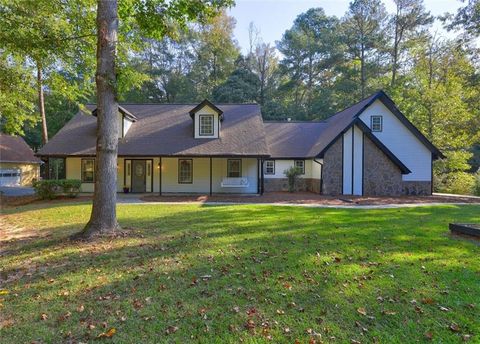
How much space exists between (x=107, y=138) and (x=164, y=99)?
114ft

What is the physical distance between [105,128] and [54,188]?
451 inches

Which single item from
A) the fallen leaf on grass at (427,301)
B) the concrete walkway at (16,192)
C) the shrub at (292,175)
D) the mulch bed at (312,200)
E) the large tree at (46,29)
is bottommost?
the fallen leaf on grass at (427,301)

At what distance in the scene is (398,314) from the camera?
3.78 metres

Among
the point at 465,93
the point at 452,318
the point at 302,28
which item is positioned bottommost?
the point at 452,318

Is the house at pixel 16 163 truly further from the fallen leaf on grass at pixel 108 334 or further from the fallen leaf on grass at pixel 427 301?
the fallen leaf on grass at pixel 427 301

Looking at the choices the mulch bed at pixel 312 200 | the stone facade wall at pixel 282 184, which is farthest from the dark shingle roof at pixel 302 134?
the mulch bed at pixel 312 200

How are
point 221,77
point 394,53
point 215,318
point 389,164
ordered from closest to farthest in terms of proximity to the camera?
point 215,318 < point 389,164 < point 394,53 < point 221,77

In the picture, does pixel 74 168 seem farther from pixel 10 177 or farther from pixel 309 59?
pixel 309 59

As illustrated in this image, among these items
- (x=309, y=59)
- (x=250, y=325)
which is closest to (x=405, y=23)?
(x=309, y=59)

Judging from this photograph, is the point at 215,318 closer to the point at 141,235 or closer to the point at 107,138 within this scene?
the point at 141,235

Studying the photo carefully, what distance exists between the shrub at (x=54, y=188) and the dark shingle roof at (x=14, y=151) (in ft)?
59.0

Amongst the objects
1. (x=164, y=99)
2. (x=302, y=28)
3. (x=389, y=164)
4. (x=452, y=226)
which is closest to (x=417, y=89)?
(x=389, y=164)

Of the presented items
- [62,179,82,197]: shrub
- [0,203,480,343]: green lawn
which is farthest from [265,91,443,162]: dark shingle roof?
[62,179,82,197]: shrub

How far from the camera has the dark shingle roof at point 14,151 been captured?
30.7 meters
